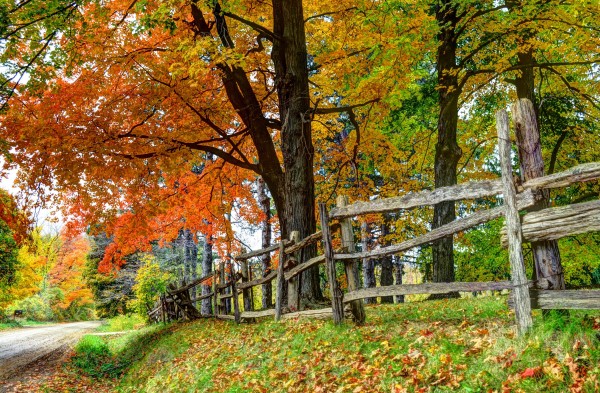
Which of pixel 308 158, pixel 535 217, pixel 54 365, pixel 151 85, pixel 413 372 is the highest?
pixel 151 85

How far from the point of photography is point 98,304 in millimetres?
34812

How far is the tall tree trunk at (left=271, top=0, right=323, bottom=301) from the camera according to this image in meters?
9.97

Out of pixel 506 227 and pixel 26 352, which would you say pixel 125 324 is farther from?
pixel 506 227

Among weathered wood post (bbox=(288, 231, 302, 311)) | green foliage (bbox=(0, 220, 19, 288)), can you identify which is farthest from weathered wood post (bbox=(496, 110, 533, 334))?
green foliage (bbox=(0, 220, 19, 288))

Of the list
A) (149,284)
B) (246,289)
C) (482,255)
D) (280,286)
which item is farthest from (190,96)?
(149,284)

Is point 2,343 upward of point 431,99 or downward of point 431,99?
downward

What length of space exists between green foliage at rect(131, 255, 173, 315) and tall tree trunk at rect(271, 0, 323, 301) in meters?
17.8

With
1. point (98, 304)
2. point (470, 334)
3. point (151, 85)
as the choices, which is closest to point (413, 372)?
point (470, 334)

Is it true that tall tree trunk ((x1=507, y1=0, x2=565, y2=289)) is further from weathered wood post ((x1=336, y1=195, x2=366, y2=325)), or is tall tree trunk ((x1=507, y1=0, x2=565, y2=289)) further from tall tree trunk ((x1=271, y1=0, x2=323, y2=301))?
tall tree trunk ((x1=271, y1=0, x2=323, y2=301))

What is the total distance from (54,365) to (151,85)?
9137 millimetres

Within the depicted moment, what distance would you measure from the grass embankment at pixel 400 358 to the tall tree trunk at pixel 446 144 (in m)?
4.89

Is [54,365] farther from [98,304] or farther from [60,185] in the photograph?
[98,304]

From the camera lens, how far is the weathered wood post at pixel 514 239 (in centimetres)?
455

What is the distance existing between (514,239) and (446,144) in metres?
8.91
